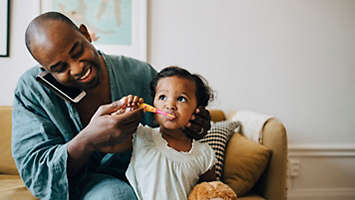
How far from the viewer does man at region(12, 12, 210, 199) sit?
845 millimetres

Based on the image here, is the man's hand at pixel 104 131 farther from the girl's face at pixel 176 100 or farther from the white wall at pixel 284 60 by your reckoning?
the white wall at pixel 284 60

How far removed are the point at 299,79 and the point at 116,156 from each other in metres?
1.67

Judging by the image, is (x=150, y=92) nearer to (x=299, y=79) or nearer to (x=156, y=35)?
(x=156, y=35)

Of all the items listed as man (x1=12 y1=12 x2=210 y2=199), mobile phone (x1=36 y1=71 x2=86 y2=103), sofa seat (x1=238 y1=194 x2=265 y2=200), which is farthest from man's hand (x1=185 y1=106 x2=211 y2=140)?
sofa seat (x1=238 y1=194 x2=265 y2=200)

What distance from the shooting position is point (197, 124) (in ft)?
3.23

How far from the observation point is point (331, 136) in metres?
2.23

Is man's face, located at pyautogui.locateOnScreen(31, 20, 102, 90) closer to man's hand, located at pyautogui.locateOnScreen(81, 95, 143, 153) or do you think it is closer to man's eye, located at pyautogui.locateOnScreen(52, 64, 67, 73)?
man's eye, located at pyautogui.locateOnScreen(52, 64, 67, 73)

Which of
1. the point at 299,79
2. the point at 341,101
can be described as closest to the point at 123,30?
the point at 299,79

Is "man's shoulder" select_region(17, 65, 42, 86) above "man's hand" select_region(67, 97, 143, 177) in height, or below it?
above

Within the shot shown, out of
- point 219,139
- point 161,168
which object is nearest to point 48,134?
A: point 161,168

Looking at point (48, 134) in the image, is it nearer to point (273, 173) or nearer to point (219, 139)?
point (219, 139)

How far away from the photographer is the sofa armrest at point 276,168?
1.36 meters

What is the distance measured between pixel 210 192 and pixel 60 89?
2.01ft

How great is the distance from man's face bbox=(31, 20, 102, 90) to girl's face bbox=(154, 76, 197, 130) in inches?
9.5
